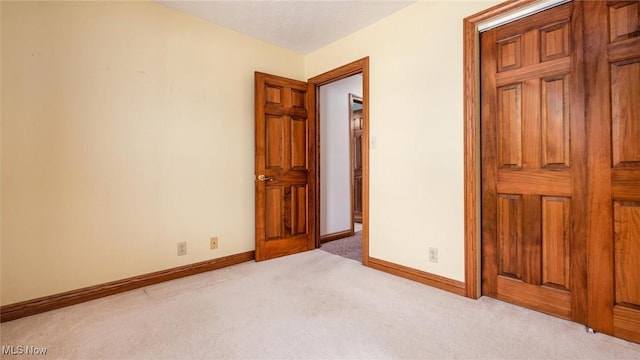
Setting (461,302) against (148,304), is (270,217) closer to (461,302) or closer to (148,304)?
(148,304)

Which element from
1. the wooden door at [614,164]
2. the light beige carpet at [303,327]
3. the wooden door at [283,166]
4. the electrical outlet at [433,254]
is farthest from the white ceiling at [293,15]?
the light beige carpet at [303,327]

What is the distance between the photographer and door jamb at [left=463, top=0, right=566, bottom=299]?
2201 millimetres

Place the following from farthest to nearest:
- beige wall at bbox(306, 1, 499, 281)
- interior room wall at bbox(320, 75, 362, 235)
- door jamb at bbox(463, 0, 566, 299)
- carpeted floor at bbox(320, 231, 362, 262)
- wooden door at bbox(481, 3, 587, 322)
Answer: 1. interior room wall at bbox(320, 75, 362, 235)
2. carpeted floor at bbox(320, 231, 362, 262)
3. beige wall at bbox(306, 1, 499, 281)
4. door jamb at bbox(463, 0, 566, 299)
5. wooden door at bbox(481, 3, 587, 322)

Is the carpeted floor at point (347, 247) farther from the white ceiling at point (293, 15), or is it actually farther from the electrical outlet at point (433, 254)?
the white ceiling at point (293, 15)

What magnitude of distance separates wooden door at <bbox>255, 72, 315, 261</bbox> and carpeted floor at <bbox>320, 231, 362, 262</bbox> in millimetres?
261

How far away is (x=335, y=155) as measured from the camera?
4246 millimetres

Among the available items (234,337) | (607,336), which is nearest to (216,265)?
(234,337)

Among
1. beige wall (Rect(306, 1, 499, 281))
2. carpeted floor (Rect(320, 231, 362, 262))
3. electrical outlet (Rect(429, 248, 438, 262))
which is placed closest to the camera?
beige wall (Rect(306, 1, 499, 281))

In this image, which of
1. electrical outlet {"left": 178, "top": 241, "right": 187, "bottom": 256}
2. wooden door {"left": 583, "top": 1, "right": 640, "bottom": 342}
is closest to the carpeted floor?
electrical outlet {"left": 178, "top": 241, "right": 187, "bottom": 256}

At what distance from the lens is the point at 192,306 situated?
2.12 meters

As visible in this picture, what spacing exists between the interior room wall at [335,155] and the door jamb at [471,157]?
2077 millimetres

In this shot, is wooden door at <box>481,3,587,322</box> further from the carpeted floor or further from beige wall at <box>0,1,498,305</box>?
the carpeted floor

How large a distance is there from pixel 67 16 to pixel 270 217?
235cm

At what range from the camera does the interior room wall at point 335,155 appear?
4.09 metres
